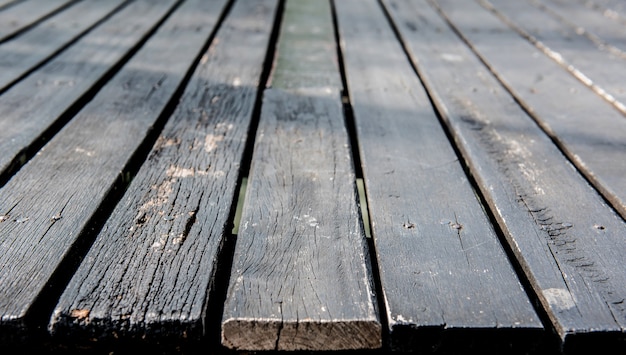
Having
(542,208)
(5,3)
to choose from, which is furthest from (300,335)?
(5,3)

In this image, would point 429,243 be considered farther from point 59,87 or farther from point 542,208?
point 59,87

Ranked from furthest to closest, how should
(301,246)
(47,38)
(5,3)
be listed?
1. (5,3)
2. (47,38)
3. (301,246)

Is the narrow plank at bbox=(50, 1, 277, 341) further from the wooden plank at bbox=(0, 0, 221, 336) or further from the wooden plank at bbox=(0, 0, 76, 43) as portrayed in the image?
the wooden plank at bbox=(0, 0, 76, 43)

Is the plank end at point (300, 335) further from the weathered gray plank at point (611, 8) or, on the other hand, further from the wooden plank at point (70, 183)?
the weathered gray plank at point (611, 8)

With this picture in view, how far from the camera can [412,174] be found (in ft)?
3.29

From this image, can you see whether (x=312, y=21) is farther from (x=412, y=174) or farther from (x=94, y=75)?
(x=412, y=174)

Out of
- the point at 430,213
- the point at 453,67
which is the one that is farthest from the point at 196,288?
the point at 453,67

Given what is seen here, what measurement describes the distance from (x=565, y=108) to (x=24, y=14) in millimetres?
1698

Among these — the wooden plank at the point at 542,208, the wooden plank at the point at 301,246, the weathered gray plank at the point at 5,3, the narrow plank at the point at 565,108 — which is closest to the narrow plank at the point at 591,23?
the narrow plank at the point at 565,108

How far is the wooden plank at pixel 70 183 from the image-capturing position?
0.73 metres

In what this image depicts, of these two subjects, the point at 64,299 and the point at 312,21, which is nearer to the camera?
the point at 64,299

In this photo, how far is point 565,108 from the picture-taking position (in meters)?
1.31

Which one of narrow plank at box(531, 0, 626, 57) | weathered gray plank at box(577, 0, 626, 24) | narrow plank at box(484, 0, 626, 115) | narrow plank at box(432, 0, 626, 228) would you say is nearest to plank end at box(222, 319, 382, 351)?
narrow plank at box(432, 0, 626, 228)

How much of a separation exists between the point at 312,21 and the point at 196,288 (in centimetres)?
152
